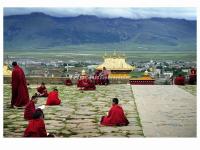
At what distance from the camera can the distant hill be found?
2750 cm

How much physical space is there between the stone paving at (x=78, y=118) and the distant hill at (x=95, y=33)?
47.9 ft

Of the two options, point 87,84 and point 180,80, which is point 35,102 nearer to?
point 87,84

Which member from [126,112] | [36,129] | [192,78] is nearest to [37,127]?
[36,129]

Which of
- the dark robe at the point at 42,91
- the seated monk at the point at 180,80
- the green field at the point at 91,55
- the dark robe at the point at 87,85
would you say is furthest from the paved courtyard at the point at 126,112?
the green field at the point at 91,55

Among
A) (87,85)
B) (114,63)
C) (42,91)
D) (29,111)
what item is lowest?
(29,111)

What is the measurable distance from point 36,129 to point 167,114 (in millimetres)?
3532

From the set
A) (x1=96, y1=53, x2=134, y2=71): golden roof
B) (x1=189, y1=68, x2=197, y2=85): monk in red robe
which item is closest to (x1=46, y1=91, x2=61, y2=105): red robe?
(x1=189, y1=68, x2=197, y2=85): monk in red robe

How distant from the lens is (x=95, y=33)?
37.3 metres

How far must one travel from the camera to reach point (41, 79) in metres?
17.0

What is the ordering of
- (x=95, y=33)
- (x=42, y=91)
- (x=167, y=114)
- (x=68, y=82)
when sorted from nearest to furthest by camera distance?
(x=167, y=114)
(x=42, y=91)
(x=68, y=82)
(x=95, y=33)

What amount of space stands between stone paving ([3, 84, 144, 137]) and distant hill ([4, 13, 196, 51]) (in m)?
14.6

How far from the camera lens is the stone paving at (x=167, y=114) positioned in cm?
773

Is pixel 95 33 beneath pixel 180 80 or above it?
above
